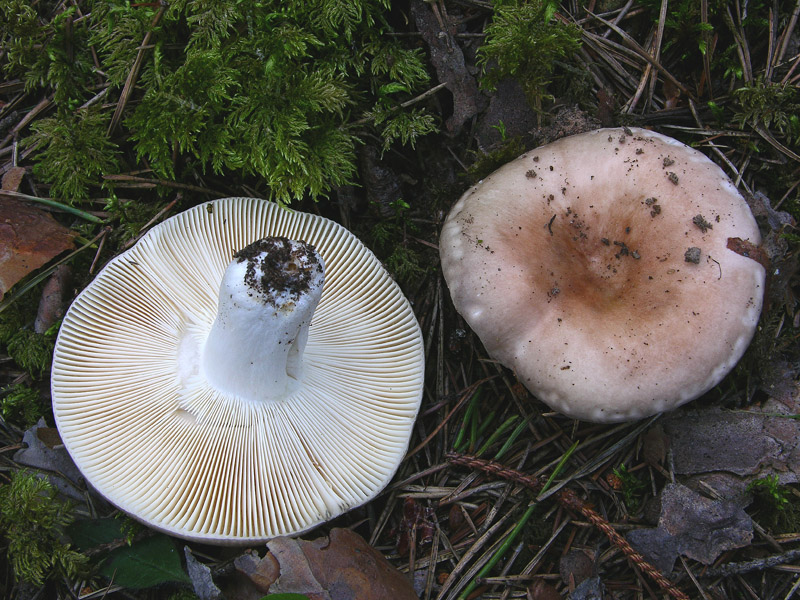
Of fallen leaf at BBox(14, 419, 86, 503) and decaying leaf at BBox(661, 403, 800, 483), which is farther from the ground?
fallen leaf at BBox(14, 419, 86, 503)

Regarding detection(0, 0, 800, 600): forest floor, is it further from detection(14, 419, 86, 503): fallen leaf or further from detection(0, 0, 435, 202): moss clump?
detection(0, 0, 435, 202): moss clump

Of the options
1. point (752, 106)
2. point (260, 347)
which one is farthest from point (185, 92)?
point (752, 106)

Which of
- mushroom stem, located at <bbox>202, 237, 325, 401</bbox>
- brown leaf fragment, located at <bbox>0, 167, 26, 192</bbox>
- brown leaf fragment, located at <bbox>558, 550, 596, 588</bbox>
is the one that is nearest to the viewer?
mushroom stem, located at <bbox>202, 237, 325, 401</bbox>

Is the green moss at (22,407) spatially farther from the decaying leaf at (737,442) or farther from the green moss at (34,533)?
the decaying leaf at (737,442)

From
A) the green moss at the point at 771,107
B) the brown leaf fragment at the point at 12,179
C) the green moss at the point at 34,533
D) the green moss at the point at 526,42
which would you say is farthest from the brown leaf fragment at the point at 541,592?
the brown leaf fragment at the point at 12,179

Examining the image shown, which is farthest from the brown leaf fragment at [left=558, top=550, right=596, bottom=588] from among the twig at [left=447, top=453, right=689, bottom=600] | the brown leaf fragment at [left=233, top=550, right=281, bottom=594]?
the brown leaf fragment at [left=233, top=550, right=281, bottom=594]

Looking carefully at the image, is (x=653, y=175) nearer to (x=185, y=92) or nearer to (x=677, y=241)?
(x=677, y=241)

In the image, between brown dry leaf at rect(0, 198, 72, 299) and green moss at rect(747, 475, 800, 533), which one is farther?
brown dry leaf at rect(0, 198, 72, 299)

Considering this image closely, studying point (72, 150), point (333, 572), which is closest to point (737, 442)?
point (333, 572)
